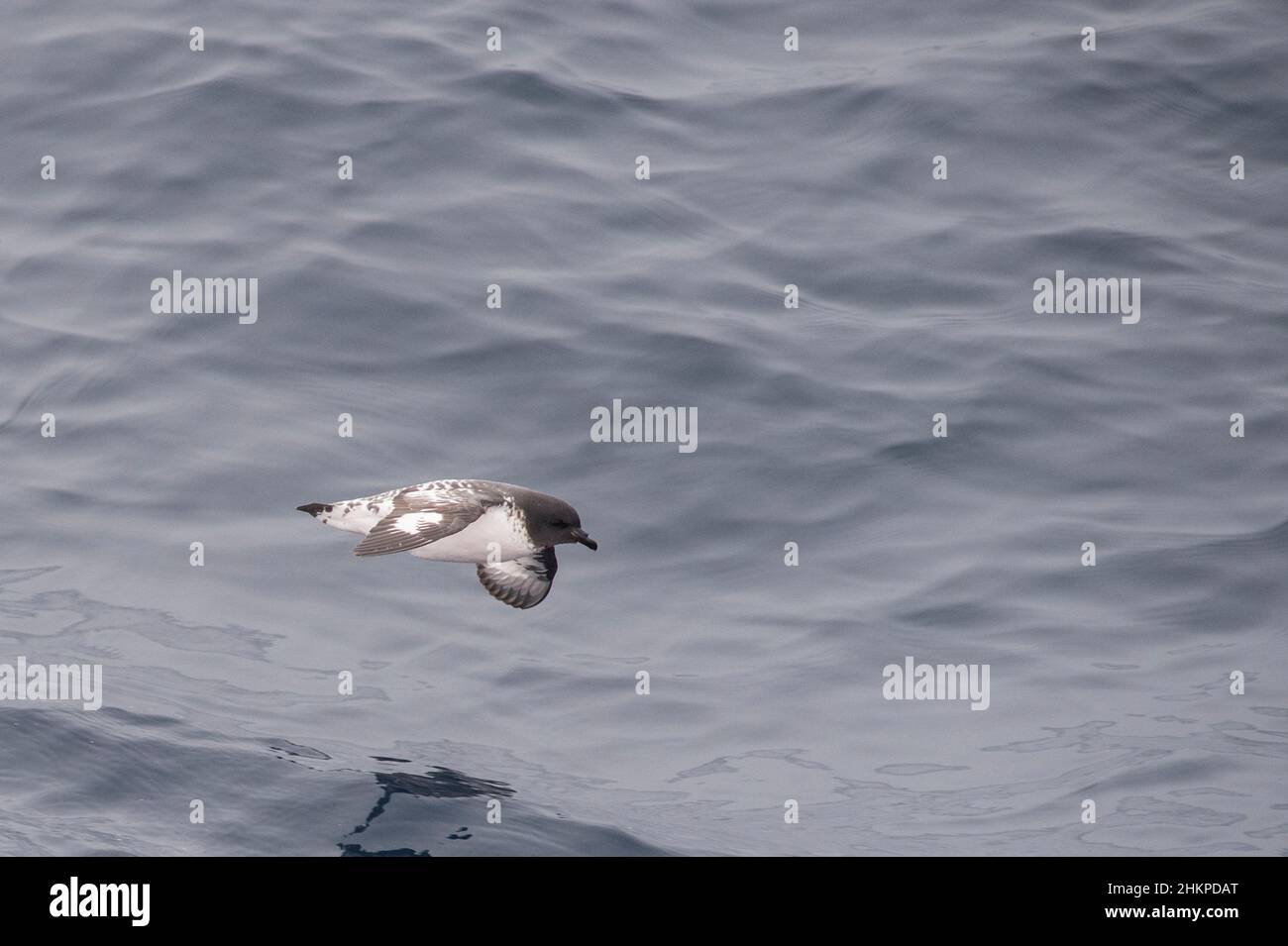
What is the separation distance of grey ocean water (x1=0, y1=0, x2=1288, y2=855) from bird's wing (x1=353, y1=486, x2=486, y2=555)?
1709 millimetres

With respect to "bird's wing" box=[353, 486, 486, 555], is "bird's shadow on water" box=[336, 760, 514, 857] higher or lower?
lower

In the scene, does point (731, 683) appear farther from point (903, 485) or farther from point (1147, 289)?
point (1147, 289)

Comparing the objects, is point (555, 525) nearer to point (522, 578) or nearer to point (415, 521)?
point (522, 578)

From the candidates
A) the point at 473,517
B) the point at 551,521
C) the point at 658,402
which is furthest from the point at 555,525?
the point at 658,402

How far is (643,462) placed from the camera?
54.5 ft

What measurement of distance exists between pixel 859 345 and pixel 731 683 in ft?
16.2

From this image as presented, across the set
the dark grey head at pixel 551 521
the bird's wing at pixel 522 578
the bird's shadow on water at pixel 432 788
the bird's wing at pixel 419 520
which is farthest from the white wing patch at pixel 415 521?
the bird's shadow on water at pixel 432 788

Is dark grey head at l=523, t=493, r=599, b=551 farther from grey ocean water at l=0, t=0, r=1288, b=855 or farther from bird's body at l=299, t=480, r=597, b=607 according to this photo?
grey ocean water at l=0, t=0, r=1288, b=855

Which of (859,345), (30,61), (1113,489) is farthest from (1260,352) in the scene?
(30,61)

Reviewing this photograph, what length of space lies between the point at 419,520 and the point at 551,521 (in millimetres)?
1106

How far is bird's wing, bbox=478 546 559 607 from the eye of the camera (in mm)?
13656

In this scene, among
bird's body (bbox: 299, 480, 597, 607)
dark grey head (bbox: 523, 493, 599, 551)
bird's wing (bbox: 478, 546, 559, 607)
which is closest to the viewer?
bird's body (bbox: 299, 480, 597, 607)

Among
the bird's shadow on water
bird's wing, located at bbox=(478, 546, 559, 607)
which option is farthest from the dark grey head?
the bird's shadow on water

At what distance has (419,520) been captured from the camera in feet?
40.6
